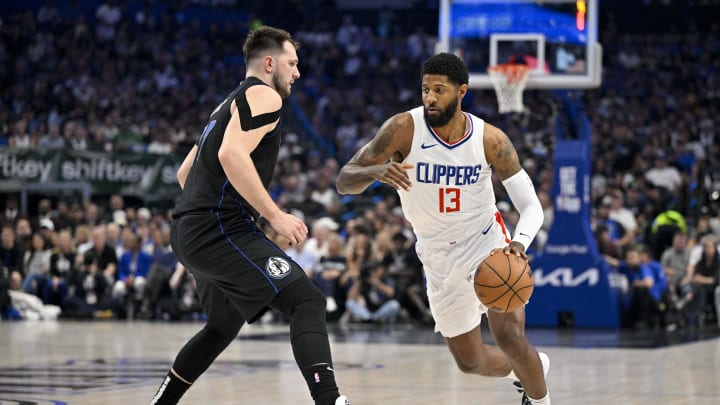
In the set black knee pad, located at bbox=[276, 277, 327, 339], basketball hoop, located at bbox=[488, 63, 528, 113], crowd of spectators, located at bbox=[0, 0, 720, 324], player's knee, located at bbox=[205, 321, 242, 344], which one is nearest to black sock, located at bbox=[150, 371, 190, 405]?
player's knee, located at bbox=[205, 321, 242, 344]

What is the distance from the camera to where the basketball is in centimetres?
618

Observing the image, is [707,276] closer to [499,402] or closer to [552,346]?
[552,346]

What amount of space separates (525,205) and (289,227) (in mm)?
1640

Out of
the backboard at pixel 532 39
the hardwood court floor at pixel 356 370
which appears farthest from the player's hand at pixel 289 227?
the backboard at pixel 532 39

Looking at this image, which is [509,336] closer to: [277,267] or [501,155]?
[501,155]

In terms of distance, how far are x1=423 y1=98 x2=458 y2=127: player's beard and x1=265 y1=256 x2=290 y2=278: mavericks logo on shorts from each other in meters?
1.37

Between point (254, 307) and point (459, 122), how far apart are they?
5.76 feet

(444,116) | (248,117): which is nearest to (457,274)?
(444,116)

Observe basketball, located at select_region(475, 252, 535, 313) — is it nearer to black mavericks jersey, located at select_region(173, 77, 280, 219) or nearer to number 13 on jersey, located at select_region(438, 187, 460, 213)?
number 13 on jersey, located at select_region(438, 187, 460, 213)

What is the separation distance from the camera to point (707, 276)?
644 inches

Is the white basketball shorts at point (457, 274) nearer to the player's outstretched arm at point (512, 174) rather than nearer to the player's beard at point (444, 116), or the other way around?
the player's outstretched arm at point (512, 174)

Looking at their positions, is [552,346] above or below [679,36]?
below

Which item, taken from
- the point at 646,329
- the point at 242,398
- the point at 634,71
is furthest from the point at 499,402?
the point at 634,71

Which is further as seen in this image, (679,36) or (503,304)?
(679,36)
